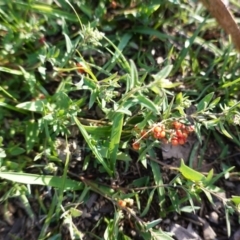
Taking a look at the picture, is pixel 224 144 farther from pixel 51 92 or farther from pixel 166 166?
pixel 51 92

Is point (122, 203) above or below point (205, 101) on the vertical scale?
below

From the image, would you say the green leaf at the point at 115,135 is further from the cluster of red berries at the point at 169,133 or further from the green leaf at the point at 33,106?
the green leaf at the point at 33,106

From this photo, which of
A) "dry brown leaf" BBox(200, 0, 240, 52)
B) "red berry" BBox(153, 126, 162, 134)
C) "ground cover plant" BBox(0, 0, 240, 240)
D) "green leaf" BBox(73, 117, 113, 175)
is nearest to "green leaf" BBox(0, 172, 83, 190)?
"ground cover plant" BBox(0, 0, 240, 240)

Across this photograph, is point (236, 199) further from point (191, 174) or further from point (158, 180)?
point (158, 180)

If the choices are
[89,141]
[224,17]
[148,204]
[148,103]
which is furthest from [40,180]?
[224,17]

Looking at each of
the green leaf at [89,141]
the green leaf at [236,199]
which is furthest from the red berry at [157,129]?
the green leaf at [236,199]

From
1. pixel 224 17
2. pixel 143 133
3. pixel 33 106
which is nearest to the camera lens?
pixel 143 133

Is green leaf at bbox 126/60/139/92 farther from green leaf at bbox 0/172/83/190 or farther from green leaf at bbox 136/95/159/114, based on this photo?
green leaf at bbox 0/172/83/190
